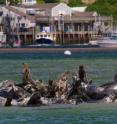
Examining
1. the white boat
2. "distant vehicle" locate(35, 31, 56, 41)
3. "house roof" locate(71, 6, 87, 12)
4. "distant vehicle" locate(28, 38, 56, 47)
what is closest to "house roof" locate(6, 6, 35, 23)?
"distant vehicle" locate(35, 31, 56, 41)

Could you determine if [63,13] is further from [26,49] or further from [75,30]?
[26,49]

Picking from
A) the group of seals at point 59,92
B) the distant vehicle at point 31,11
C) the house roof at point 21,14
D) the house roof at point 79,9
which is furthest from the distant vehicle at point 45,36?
the group of seals at point 59,92

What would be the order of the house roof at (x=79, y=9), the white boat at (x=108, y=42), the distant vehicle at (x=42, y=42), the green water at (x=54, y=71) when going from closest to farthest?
1. the green water at (x=54, y=71)
2. the white boat at (x=108, y=42)
3. the distant vehicle at (x=42, y=42)
4. the house roof at (x=79, y=9)

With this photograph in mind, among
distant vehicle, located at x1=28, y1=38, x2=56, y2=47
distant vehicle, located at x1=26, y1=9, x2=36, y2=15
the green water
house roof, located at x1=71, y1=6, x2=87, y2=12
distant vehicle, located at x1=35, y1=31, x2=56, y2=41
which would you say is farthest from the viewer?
house roof, located at x1=71, y1=6, x2=87, y2=12

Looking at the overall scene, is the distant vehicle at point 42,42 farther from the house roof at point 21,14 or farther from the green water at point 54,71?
the green water at point 54,71

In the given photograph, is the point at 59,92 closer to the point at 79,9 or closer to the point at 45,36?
the point at 45,36

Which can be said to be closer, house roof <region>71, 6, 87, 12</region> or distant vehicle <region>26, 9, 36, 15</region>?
distant vehicle <region>26, 9, 36, 15</region>

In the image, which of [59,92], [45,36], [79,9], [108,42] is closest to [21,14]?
[45,36]

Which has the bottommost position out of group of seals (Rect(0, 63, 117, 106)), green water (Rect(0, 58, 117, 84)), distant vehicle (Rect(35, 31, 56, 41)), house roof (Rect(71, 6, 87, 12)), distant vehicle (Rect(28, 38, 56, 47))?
distant vehicle (Rect(28, 38, 56, 47))

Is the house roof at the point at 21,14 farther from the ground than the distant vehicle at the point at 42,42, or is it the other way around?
the house roof at the point at 21,14

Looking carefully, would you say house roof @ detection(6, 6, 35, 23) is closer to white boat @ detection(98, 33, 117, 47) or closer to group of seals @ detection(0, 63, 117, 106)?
white boat @ detection(98, 33, 117, 47)

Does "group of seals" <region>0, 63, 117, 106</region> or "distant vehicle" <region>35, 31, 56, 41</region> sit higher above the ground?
"group of seals" <region>0, 63, 117, 106</region>

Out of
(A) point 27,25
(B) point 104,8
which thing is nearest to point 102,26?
(B) point 104,8

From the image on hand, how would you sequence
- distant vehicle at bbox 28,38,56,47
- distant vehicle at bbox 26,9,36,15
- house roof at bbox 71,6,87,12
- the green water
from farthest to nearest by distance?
1. house roof at bbox 71,6,87,12
2. distant vehicle at bbox 26,9,36,15
3. distant vehicle at bbox 28,38,56,47
4. the green water
